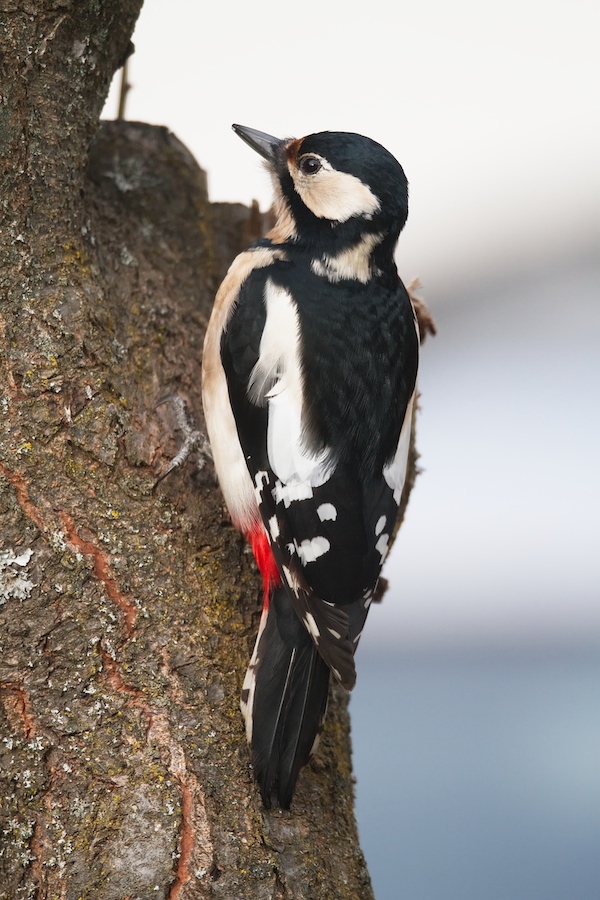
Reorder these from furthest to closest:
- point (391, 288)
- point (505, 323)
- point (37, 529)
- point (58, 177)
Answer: point (505, 323)
point (391, 288)
point (58, 177)
point (37, 529)

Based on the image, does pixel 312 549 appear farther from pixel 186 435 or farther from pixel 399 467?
pixel 186 435

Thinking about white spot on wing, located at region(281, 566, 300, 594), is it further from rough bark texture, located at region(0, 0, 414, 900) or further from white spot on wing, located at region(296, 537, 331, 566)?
rough bark texture, located at region(0, 0, 414, 900)

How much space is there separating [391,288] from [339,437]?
1.50ft

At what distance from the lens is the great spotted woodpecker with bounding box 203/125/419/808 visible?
1628mm

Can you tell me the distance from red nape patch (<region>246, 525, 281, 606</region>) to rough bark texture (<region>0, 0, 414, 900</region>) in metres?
0.05

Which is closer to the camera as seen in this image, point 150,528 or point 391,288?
point 150,528

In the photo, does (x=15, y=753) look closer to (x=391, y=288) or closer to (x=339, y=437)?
(x=339, y=437)

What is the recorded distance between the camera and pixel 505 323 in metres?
4.90

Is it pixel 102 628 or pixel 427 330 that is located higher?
pixel 427 330

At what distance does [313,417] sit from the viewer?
1.80 metres

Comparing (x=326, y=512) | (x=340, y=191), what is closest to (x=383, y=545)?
(x=326, y=512)

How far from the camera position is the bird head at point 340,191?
1.97m

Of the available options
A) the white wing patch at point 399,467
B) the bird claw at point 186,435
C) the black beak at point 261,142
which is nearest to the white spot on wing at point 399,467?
the white wing patch at point 399,467

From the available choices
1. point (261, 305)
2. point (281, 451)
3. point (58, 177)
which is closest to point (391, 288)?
point (261, 305)
